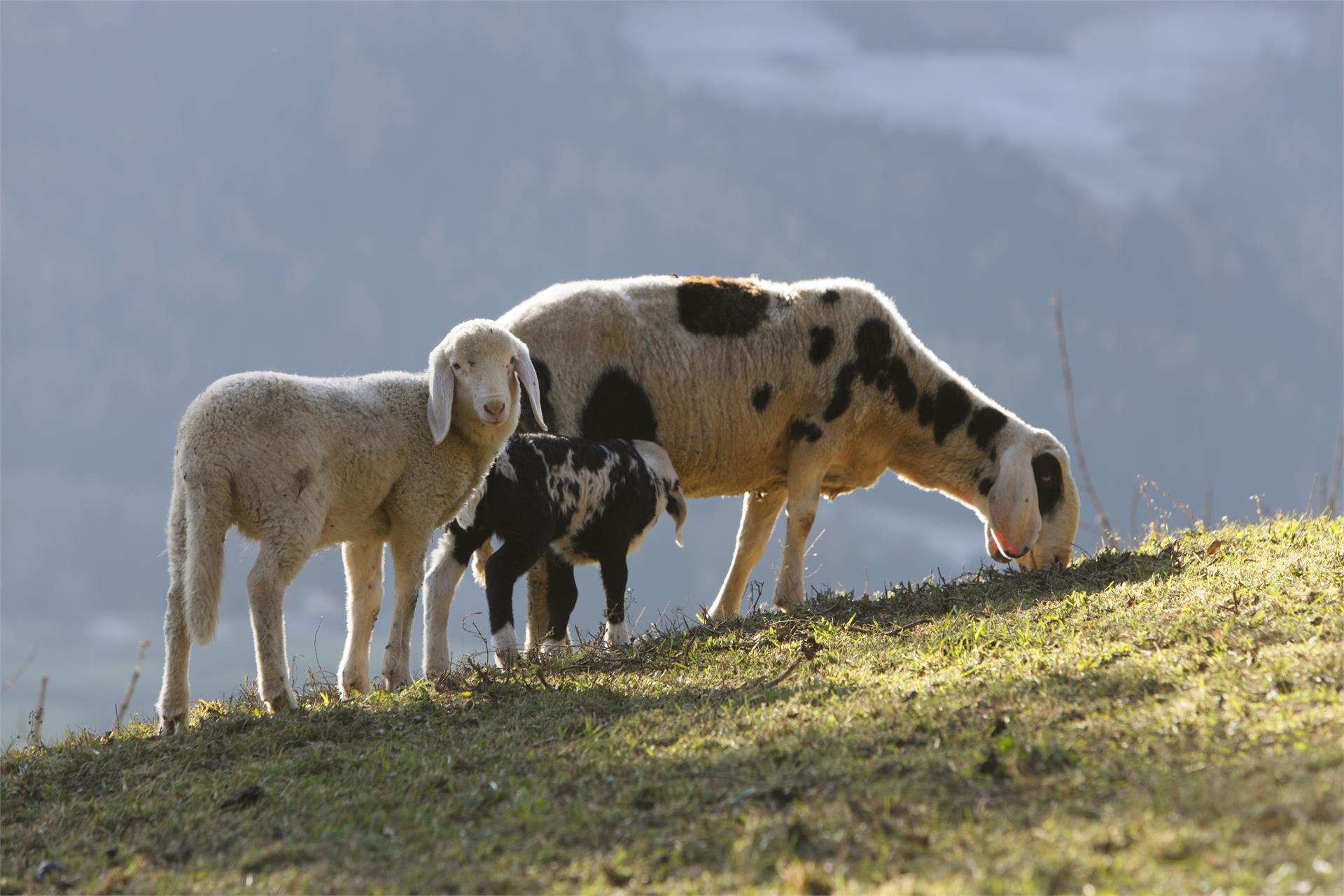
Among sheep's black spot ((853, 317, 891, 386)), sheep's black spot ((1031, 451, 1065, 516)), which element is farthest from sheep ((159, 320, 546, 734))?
sheep's black spot ((1031, 451, 1065, 516))

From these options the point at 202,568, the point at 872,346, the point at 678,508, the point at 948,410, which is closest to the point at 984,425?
the point at 948,410

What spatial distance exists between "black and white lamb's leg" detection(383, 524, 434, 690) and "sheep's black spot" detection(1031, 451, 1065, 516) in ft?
21.5

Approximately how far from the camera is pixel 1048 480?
42.5 feet

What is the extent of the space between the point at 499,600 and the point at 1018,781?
475 cm

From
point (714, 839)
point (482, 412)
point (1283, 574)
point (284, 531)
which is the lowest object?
point (714, 839)

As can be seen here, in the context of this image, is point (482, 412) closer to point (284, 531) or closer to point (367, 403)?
point (367, 403)

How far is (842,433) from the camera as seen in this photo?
12.0 metres

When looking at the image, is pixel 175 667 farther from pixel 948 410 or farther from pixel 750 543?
pixel 948 410

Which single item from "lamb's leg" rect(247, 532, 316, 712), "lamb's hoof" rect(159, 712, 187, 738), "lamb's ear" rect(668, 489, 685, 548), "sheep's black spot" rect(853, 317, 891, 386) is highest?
"sheep's black spot" rect(853, 317, 891, 386)

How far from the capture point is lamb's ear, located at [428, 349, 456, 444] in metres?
8.43

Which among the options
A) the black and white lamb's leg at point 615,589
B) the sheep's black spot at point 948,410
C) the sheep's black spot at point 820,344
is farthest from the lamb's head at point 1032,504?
the black and white lamb's leg at point 615,589

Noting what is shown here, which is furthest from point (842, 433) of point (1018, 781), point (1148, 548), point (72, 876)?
Result: point (72, 876)

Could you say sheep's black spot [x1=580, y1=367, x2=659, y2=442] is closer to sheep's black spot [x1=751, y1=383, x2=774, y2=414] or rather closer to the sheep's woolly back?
the sheep's woolly back

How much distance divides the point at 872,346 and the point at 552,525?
12.9 ft
